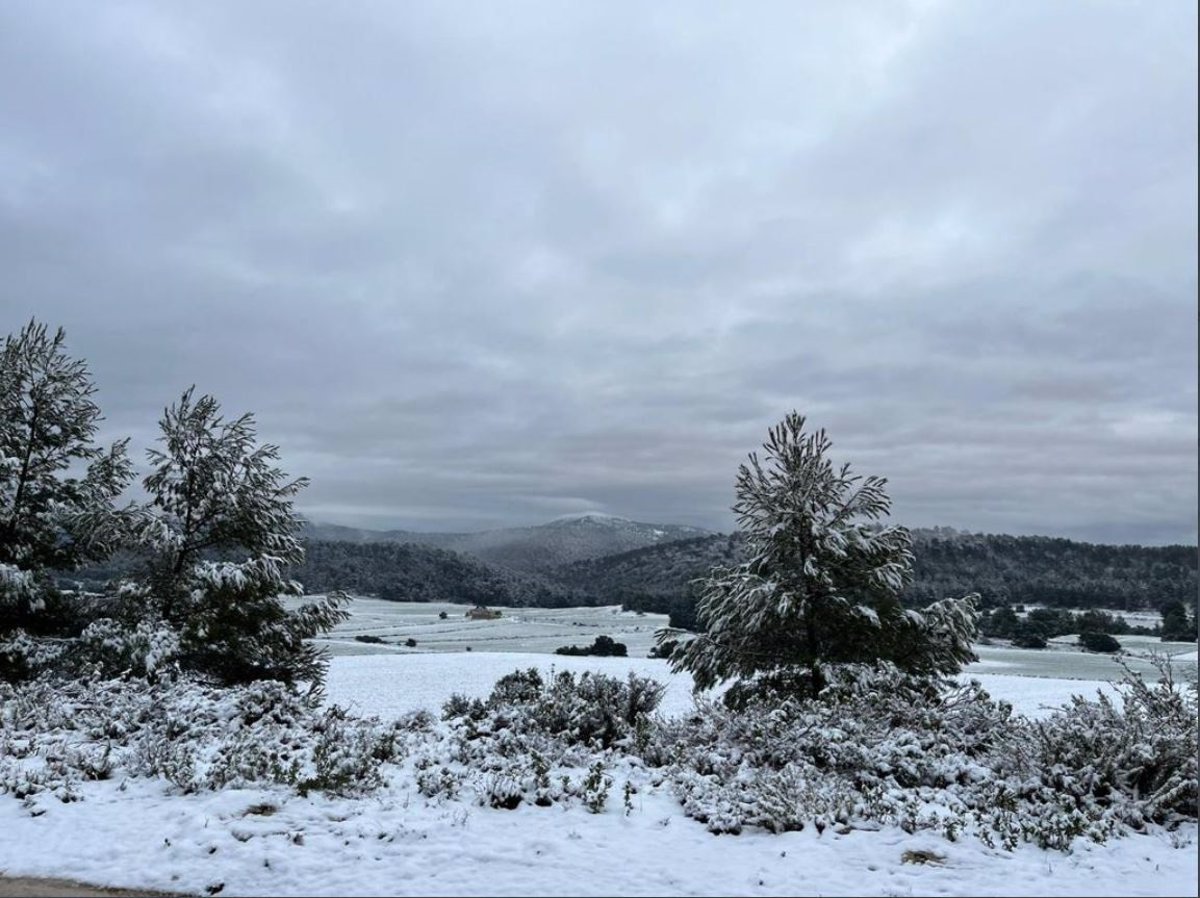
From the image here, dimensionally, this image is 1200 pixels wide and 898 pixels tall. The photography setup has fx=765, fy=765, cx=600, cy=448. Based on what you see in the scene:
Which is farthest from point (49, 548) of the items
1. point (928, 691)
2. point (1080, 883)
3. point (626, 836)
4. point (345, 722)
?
point (1080, 883)

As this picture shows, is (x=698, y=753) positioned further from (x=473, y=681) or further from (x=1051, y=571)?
(x=1051, y=571)

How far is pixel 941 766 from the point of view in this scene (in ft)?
28.3

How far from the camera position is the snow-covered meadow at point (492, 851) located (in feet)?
20.0

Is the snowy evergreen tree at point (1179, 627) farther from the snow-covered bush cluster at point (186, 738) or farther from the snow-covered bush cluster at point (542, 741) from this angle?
the snow-covered bush cluster at point (186, 738)

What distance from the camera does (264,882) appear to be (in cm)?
628

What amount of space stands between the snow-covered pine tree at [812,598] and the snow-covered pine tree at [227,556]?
7.91 m

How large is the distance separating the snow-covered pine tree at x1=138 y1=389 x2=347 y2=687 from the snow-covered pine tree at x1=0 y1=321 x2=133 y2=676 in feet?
3.74

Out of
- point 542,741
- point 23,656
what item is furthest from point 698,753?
point 23,656

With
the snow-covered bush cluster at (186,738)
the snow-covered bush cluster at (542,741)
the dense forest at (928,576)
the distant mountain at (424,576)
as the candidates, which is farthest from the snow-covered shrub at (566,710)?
the distant mountain at (424,576)

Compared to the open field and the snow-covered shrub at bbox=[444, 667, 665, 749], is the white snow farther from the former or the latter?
the open field

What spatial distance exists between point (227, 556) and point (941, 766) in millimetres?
13677

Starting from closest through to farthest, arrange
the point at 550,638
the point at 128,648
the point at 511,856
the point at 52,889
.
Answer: the point at 52,889
the point at 511,856
the point at 128,648
the point at 550,638

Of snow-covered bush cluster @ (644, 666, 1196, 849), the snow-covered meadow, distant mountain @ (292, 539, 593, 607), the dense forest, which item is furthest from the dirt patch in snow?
distant mountain @ (292, 539, 593, 607)

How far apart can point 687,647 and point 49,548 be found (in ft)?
41.4
